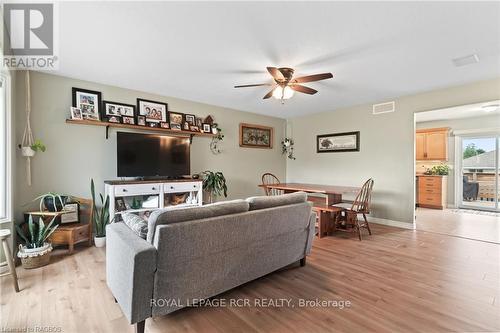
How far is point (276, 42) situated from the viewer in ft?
8.15

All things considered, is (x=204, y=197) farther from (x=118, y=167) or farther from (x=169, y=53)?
(x=169, y=53)

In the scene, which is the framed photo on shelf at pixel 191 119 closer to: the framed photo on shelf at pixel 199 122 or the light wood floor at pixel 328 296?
the framed photo on shelf at pixel 199 122

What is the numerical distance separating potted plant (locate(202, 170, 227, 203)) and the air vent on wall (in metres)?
3.34

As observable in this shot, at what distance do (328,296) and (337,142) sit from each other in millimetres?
3967

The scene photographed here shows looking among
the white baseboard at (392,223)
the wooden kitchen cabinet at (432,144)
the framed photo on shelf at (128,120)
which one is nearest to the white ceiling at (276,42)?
the framed photo on shelf at (128,120)

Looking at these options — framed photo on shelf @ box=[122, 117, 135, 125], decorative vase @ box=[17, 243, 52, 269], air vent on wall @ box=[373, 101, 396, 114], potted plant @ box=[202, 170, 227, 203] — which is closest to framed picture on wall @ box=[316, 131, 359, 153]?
air vent on wall @ box=[373, 101, 396, 114]

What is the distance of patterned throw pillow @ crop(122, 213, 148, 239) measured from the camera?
72.6 inches

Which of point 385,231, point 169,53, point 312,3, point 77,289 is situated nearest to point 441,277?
point 385,231

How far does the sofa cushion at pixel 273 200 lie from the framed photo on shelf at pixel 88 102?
2.89 metres

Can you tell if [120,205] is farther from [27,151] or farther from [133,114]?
[133,114]

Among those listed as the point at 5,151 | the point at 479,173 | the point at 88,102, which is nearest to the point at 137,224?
the point at 5,151

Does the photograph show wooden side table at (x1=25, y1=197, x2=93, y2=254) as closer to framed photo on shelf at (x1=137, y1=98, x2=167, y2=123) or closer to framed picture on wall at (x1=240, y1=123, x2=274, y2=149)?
framed photo on shelf at (x1=137, y1=98, x2=167, y2=123)

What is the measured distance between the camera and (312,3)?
190 centimetres

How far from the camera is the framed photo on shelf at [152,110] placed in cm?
417
